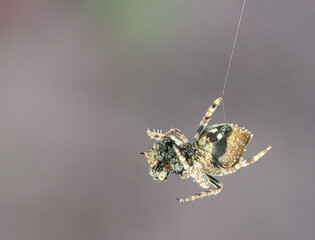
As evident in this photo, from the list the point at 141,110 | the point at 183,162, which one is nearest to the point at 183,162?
the point at 183,162

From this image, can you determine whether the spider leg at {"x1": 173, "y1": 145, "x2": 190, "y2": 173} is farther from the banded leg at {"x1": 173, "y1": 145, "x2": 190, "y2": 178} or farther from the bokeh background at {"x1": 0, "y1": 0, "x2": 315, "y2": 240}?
the bokeh background at {"x1": 0, "y1": 0, "x2": 315, "y2": 240}

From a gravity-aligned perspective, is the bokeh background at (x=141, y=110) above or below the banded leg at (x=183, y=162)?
above

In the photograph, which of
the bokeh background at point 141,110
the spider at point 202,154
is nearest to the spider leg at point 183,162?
the spider at point 202,154

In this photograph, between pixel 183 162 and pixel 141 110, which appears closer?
pixel 183 162

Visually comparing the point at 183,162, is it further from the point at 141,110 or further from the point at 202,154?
the point at 141,110

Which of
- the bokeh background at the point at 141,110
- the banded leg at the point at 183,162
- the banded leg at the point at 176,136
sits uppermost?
the bokeh background at the point at 141,110

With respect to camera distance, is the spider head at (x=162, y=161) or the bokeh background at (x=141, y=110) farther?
the bokeh background at (x=141, y=110)

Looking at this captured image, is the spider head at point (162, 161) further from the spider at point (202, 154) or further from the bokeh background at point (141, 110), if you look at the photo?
the bokeh background at point (141, 110)
